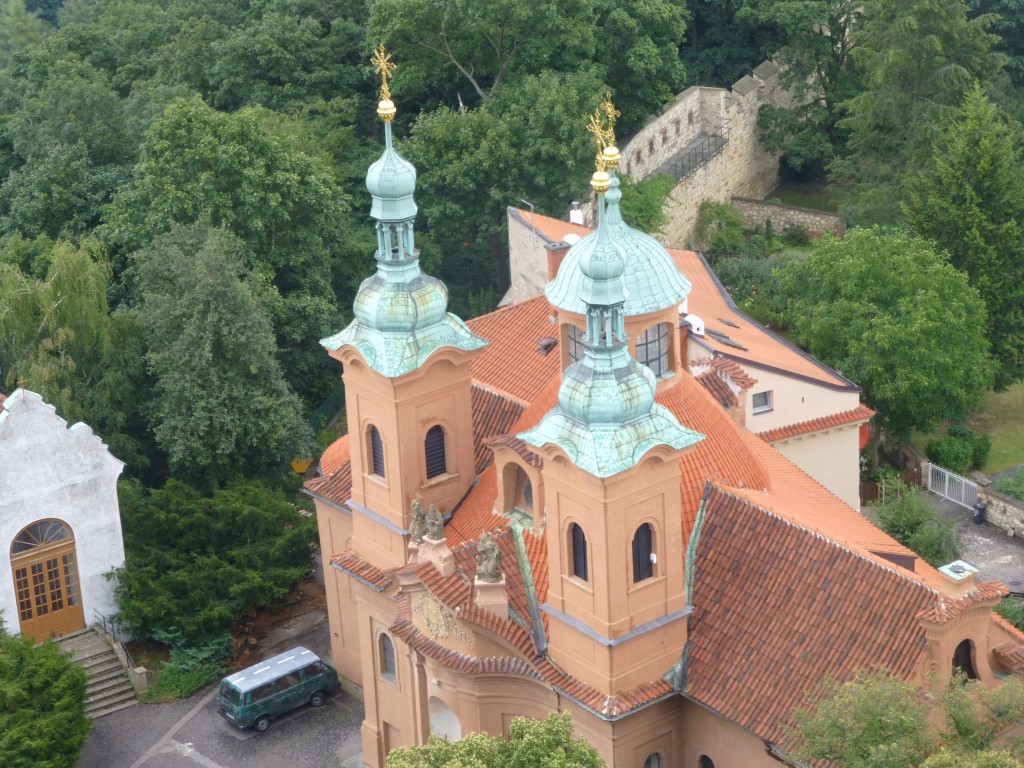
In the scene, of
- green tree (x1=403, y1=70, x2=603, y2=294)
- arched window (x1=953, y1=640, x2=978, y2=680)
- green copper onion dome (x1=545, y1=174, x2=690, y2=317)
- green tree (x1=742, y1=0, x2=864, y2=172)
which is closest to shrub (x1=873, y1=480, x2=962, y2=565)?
green copper onion dome (x1=545, y1=174, x2=690, y2=317)

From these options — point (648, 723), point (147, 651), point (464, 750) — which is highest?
point (464, 750)

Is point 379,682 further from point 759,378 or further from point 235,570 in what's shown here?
point 759,378

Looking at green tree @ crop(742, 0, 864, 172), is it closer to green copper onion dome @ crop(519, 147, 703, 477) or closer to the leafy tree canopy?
the leafy tree canopy

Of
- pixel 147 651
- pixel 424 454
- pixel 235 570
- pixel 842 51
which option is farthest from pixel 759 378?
pixel 842 51

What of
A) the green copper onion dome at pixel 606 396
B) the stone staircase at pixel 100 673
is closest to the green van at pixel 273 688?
the stone staircase at pixel 100 673

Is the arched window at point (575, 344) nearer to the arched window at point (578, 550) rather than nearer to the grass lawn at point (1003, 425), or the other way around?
the arched window at point (578, 550)

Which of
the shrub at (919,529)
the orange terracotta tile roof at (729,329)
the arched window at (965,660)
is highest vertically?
the arched window at (965,660)
